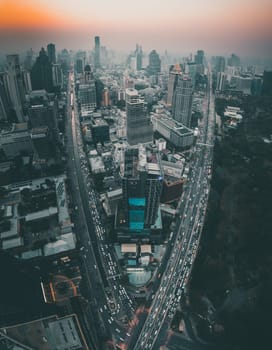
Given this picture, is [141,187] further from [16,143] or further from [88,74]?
[88,74]

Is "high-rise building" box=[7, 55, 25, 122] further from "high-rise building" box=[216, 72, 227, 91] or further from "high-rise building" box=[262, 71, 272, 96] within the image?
"high-rise building" box=[262, 71, 272, 96]

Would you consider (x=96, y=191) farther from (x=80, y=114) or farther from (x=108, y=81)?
(x=108, y=81)

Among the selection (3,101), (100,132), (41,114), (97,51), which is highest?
(97,51)

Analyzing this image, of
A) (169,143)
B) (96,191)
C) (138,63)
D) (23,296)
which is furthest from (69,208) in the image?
(138,63)

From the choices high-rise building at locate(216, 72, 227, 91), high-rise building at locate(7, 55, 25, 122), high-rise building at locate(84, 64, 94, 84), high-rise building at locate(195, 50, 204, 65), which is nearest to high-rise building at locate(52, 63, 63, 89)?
high-rise building at locate(84, 64, 94, 84)

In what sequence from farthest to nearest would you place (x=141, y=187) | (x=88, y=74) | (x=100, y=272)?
1. (x=88, y=74)
2. (x=100, y=272)
3. (x=141, y=187)

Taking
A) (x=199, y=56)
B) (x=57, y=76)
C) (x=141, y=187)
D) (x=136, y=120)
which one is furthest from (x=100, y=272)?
(x=199, y=56)
